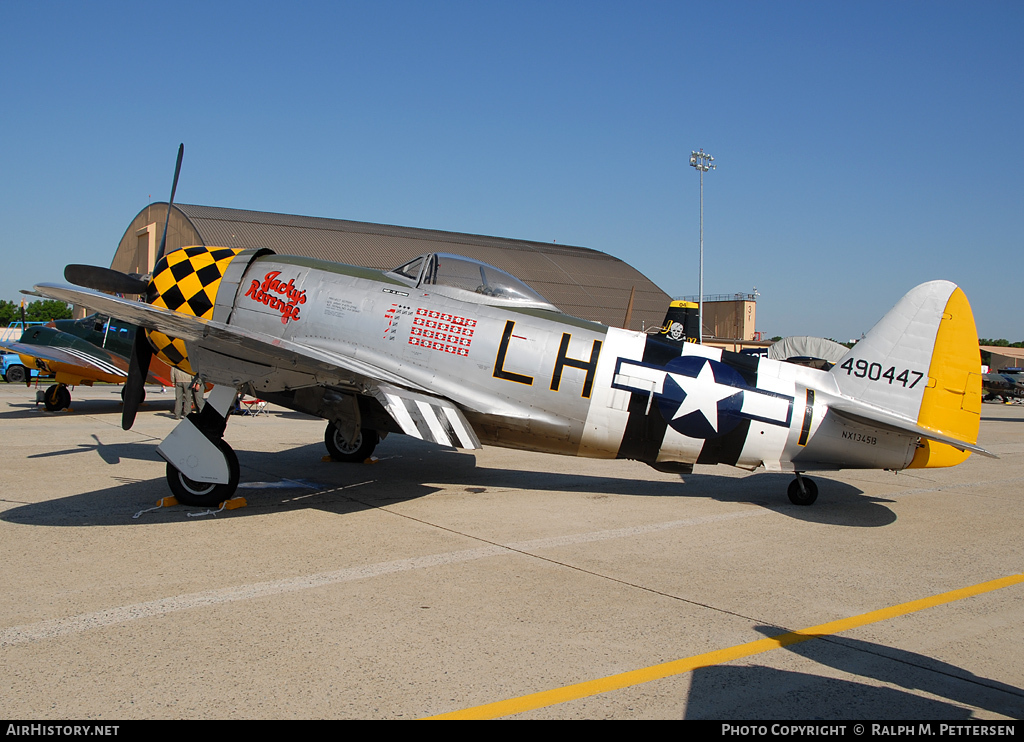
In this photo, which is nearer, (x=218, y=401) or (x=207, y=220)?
(x=218, y=401)

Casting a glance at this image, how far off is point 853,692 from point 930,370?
5216 mm

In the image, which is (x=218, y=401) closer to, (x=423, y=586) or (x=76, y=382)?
(x=423, y=586)

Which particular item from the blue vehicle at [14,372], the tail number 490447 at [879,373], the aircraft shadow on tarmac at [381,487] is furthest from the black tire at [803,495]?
the blue vehicle at [14,372]

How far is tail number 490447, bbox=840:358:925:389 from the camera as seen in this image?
298 inches

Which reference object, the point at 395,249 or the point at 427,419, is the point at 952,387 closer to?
the point at 427,419

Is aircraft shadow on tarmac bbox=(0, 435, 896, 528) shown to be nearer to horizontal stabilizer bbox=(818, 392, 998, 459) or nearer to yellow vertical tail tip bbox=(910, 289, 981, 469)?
yellow vertical tail tip bbox=(910, 289, 981, 469)

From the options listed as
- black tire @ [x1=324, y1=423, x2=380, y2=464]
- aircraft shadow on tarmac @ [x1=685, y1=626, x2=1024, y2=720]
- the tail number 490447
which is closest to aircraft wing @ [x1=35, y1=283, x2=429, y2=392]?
black tire @ [x1=324, y1=423, x2=380, y2=464]

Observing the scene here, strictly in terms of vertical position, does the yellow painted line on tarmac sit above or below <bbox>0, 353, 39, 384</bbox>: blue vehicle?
above

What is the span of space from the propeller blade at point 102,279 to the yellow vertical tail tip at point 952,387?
9.07 metres

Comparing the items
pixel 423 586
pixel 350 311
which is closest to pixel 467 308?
pixel 350 311

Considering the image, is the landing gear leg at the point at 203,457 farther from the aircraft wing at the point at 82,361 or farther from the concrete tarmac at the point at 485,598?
the aircraft wing at the point at 82,361

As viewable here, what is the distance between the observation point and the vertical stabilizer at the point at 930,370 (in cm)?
746
